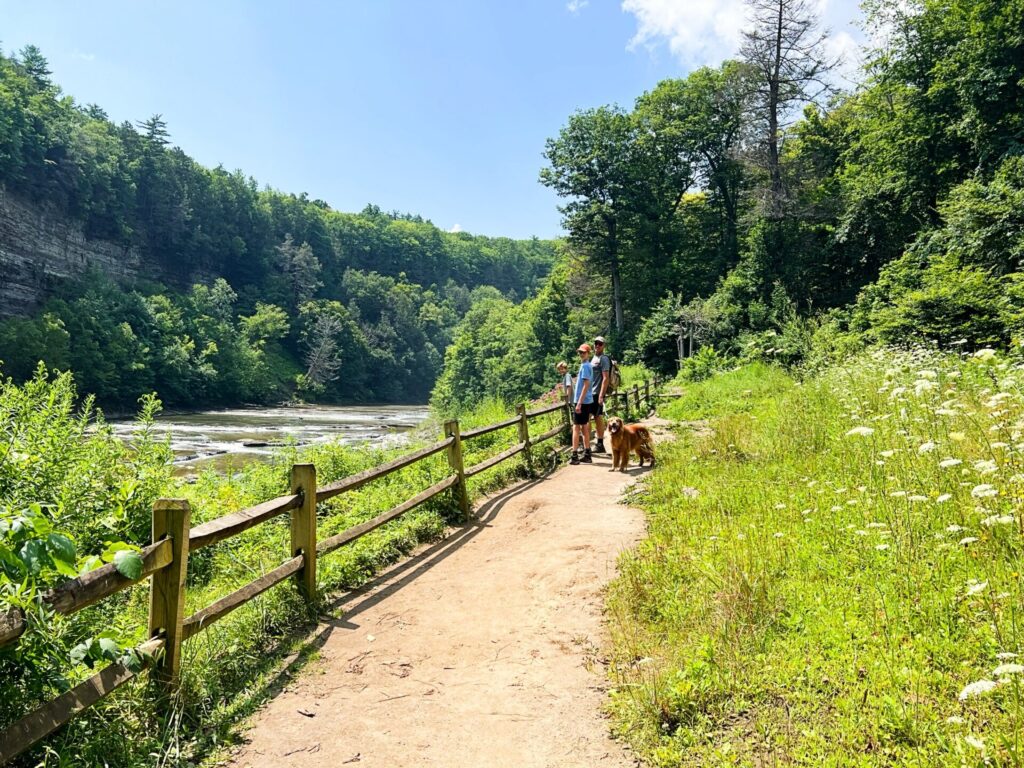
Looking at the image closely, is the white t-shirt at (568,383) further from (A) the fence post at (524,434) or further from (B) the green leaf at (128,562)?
(B) the green leaf at (128,562)

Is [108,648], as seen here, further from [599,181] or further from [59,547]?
[599,181]

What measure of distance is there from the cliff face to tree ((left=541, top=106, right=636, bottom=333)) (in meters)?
49.1

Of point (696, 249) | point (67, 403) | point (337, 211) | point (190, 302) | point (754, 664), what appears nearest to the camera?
point (754, 664)

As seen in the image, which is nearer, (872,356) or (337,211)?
(872,356)

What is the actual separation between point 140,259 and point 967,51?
85.8 meters

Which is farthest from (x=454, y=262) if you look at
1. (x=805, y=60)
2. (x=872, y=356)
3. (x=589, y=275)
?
(x=872, y=356)

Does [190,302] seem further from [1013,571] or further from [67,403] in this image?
[1013,571]

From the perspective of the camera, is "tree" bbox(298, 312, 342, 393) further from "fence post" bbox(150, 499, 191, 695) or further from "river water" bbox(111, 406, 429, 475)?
"fence post" bbox(150, 499, 191, 695)

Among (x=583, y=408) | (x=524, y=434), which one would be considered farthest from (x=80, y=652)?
(x=583, y=408)

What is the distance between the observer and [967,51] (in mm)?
Answer: 19797

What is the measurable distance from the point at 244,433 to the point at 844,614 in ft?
116

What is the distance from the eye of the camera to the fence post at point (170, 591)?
3.24m

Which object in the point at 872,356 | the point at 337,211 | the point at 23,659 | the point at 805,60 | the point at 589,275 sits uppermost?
the point at 337,211

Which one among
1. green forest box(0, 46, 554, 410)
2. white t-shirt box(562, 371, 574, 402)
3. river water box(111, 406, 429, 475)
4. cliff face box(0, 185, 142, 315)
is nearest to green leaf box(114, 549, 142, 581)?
river water box(111, 406, 429, 475)
